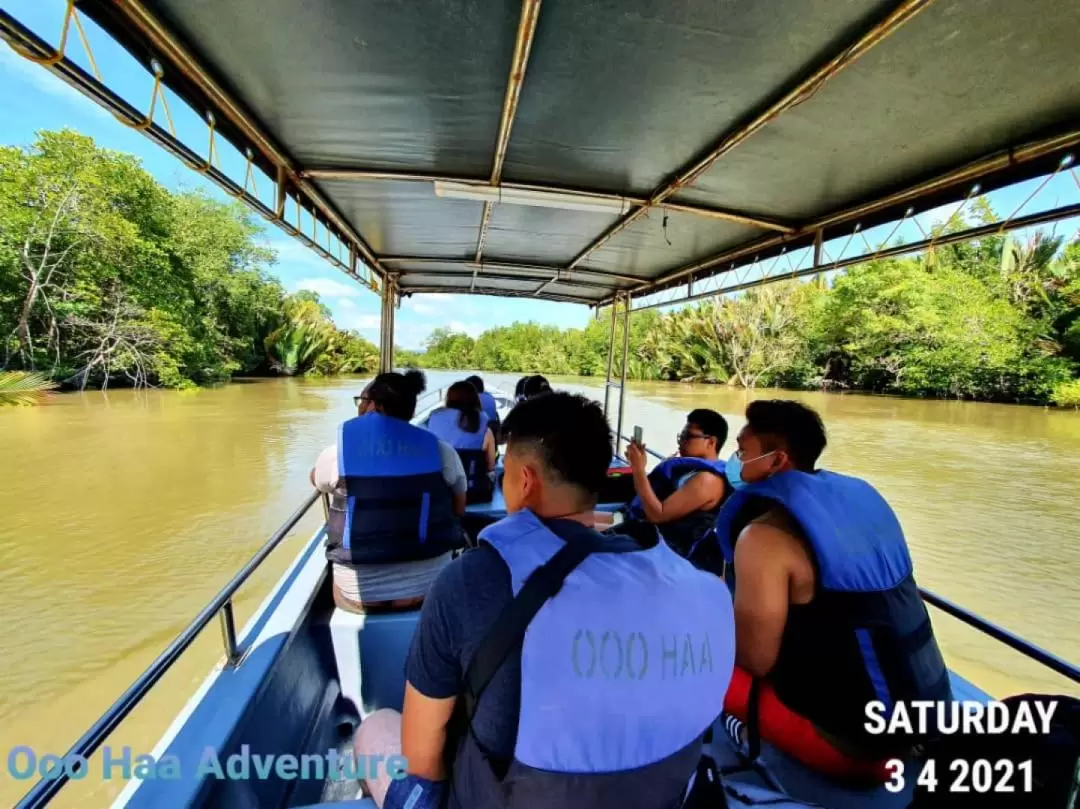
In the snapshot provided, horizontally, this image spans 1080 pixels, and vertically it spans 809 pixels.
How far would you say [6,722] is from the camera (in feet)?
10.8

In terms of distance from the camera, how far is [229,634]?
1708mm

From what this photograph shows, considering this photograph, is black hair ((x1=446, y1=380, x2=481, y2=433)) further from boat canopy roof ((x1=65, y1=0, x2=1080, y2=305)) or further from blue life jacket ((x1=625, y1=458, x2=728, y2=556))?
blue life jacket ((x1=625, y1=458, x2=728, y2=556))

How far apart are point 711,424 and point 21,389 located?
56.3ft

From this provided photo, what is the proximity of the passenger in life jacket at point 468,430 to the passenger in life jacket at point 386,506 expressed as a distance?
4.22ft

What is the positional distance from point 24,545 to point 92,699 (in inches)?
140

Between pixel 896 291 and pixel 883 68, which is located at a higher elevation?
pixel 896 291

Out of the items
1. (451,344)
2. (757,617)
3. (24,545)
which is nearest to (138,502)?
(24,545)

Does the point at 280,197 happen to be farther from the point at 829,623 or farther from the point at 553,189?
the point at 829,623

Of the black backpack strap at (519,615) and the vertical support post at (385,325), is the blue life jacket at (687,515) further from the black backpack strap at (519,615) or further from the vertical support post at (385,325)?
the vertical support post at (385,325)

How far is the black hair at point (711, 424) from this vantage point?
2.41 meters

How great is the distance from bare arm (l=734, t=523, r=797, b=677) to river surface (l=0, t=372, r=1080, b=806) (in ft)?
10.4

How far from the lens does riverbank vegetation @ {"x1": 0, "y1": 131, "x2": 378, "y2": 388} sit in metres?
14.8

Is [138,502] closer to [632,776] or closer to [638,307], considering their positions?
[638,307]

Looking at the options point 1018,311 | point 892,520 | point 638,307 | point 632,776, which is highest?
point 1018,311
